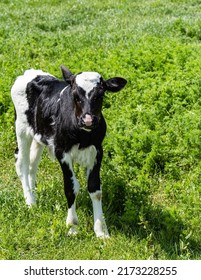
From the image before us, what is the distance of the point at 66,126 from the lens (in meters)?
6.50

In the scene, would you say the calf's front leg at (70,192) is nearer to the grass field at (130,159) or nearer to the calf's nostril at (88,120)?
the grass field at (130,159)

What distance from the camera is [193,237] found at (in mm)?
6402

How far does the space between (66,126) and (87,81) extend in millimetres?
627

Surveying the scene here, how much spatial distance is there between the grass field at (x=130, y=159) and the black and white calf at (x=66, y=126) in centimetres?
30

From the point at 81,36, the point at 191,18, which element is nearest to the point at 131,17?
the point at 191,18

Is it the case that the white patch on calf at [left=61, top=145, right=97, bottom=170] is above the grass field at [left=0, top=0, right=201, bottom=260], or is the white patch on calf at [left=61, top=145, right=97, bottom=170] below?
above

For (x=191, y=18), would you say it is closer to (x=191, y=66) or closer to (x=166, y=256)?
(x=191, y=66)

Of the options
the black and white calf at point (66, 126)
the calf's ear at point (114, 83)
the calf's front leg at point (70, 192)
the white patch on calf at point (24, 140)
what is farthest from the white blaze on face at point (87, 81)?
the white patch on calf at point (24, 140)

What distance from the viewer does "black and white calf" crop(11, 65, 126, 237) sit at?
6.16 meters

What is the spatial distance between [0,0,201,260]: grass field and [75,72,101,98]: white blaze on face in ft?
4.75

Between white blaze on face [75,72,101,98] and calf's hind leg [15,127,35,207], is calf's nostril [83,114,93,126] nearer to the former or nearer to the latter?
white blaze on face [75,72,101,98]

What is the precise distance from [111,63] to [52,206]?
4716 mm

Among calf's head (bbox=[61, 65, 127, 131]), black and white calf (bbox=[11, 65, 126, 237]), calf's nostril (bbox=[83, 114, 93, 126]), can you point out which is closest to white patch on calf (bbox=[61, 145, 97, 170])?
black and white calf (bbox=[11, 65, 126, 237])

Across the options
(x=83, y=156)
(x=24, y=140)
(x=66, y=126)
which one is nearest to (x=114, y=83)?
(x=66, y=126)
